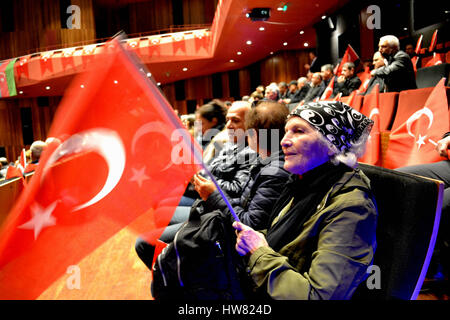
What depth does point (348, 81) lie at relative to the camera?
16.9ft

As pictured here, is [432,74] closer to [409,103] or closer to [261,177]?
[409,103]

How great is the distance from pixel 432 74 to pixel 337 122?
11.4 feet

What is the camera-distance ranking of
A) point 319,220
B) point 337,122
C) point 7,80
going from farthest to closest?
point 7,80, point 337,122, point 319,220

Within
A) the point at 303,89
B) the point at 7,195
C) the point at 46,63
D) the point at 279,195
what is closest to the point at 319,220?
the point at 279,195

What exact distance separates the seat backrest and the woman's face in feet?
0.79

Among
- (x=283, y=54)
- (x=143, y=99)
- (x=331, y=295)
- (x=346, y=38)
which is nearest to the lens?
(x=331, y=295)

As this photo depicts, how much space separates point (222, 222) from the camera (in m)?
1.10

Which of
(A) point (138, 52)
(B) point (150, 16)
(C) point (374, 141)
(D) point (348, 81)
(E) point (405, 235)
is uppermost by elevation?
(B) point (150, 16)

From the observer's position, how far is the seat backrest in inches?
35.4

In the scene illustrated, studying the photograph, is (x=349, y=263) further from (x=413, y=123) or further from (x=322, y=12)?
(x=322, y=12)

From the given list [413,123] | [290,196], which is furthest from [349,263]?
[413,123]

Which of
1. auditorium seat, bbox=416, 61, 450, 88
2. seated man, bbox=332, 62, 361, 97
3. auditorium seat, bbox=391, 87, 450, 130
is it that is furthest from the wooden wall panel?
auditorium seat, bbox=391, 87, 450, 130
